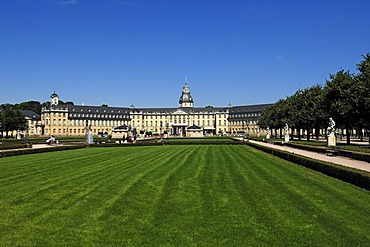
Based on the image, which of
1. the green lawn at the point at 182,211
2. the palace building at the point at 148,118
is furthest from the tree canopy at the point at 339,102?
the palace building at the point at 148,118

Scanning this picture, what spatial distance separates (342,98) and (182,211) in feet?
128

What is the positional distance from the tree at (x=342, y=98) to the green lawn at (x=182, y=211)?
27.6 meters

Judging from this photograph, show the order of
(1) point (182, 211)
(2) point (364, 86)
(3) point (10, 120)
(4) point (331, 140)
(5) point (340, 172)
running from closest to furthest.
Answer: (1) point (182, 211), (5) point (340, 172), (4) point (331, 140), (2) point (364, 86), (3) point (10, 120)

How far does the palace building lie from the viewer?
6068 inches

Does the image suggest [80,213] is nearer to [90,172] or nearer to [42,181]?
[42,181]

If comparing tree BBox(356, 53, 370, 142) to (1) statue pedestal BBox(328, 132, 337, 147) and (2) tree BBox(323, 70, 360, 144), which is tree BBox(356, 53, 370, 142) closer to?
(2) tree BBox(323, 70, 360, 144)

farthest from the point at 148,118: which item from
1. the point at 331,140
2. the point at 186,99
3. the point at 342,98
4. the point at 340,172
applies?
the point at 340,172

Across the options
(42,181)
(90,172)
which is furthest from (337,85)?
(42,181)

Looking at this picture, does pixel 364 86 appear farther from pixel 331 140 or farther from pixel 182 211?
pixel 182 211

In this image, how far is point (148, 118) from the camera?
180 meters

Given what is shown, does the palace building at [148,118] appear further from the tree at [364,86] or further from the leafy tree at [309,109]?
the tree at [364,86]

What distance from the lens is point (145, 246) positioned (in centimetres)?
708

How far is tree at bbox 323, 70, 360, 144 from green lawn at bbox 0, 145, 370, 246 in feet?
90.5

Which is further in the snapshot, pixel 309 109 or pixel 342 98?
pixel 309 109
